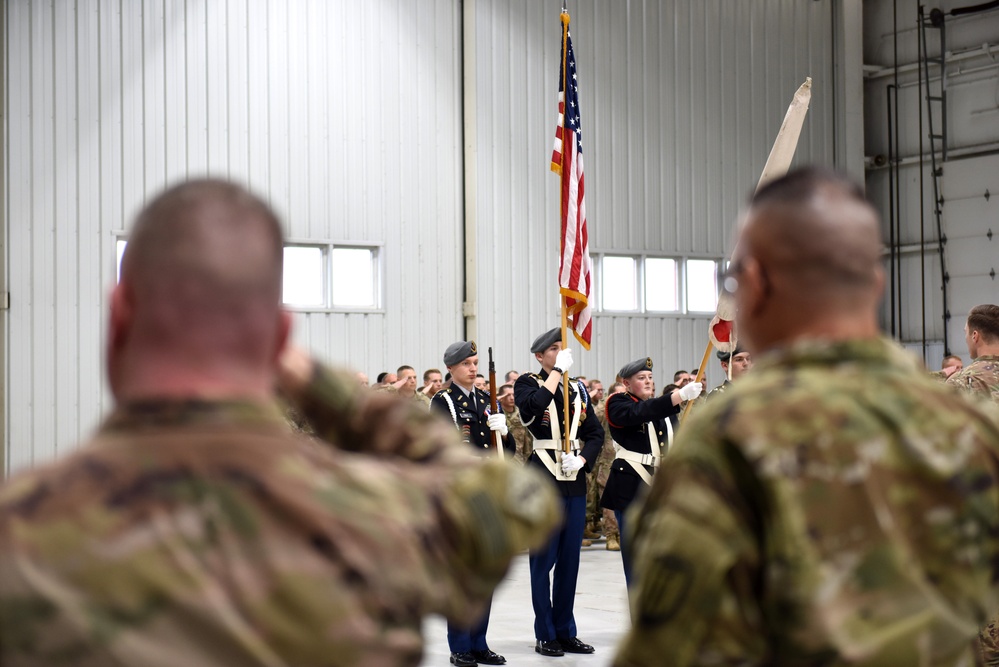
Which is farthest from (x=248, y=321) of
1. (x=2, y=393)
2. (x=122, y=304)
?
(x=2, y=393)

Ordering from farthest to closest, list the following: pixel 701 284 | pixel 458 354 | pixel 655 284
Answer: pixel 701 284 → pixel 655 284 → pixel 458 354

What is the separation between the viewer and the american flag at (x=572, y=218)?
8.50m

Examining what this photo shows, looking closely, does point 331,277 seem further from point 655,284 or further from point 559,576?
point 559,576

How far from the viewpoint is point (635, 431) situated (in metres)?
7.76

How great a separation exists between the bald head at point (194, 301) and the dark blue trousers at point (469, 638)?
5378 millimetres

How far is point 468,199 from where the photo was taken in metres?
16.3

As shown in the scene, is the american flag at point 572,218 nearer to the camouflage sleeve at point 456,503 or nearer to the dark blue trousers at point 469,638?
the dark blue trousers at point 469,638

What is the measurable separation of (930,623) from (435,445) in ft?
2.58

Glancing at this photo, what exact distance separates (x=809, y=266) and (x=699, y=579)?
546mm

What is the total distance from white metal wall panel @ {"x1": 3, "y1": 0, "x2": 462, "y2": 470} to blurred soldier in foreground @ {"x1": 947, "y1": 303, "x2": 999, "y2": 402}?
10.5m

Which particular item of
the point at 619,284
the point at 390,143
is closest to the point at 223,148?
the point at 390,143

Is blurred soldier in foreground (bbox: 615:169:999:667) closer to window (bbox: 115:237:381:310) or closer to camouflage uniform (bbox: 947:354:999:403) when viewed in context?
camouflage uniform (bbox: 947:354:999:403)

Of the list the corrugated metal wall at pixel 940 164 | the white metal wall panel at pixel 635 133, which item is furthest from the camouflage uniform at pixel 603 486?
the corrugated metal wall at pixel 940 164

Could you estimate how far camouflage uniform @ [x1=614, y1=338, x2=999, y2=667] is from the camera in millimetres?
1727
